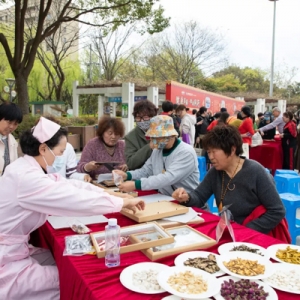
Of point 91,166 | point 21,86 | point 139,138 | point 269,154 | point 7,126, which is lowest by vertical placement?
point 269,154

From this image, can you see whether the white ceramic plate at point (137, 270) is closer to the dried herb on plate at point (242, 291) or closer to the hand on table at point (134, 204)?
the dried herb on plate at point (242, 291)

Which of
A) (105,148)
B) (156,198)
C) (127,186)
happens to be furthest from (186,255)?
(105,148)

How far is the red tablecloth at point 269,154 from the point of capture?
6.98 metres

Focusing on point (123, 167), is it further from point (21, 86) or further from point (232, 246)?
point (21, 86)

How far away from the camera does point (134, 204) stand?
6.04ft

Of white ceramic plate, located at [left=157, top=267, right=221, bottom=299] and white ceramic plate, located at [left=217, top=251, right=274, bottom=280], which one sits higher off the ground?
white ceramic plate, located at [left=217, top=251, right=274, bottom=280]

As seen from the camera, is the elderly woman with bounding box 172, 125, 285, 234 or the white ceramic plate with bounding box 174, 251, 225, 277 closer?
the white ceramic plate with bounding box 174, 251, 225, 277

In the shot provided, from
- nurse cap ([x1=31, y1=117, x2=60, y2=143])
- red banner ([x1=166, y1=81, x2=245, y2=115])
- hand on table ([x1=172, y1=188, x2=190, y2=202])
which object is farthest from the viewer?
red banner ([x1=166, y1=81, x2=245, y2=115])

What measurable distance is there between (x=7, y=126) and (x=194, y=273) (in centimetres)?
254

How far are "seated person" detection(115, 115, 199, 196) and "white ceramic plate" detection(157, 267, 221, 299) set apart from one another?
1.18 metres

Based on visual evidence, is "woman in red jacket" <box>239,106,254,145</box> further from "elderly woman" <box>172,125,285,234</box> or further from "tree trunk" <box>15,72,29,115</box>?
"tree trunk" <box>15,72,29,115</box>

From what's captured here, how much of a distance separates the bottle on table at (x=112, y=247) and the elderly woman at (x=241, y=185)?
0.87 metres

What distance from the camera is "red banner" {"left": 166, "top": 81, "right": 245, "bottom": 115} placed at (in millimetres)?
10461

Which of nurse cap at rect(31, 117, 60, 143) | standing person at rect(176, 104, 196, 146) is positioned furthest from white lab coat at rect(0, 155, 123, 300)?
standing person at rect(176, 104, 196, 146)
